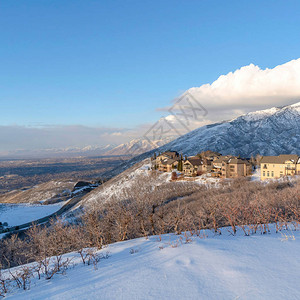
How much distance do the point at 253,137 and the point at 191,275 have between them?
16509 centimetres

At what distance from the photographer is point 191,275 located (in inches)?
179

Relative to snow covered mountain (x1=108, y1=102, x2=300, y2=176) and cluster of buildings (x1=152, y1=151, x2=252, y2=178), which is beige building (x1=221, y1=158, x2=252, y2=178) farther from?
snow covered mountain (x1=108, y1=102, x2=300, y2=176)

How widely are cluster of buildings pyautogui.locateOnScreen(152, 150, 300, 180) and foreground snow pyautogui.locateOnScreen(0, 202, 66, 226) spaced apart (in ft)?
120

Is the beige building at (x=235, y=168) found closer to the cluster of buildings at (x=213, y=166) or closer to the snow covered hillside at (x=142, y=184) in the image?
the cluster of buildings at (x=213, y=166)

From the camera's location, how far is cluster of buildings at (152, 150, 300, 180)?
139ft

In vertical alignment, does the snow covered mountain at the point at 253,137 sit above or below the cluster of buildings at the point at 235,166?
above

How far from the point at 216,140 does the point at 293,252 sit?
147 meters

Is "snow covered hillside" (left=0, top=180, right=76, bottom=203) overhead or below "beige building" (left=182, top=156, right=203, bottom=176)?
below

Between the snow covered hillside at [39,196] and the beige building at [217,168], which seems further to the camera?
the snow covered hillside at [39,196]

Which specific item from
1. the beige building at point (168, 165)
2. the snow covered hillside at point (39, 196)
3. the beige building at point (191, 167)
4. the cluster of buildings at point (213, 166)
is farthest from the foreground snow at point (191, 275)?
the snow covered hillside at point (39, 196)

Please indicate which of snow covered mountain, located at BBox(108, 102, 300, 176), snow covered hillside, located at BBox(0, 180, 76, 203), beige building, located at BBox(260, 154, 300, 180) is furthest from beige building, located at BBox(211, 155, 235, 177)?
snow covered mountain, located at BBox(108, 102, 300, 176)

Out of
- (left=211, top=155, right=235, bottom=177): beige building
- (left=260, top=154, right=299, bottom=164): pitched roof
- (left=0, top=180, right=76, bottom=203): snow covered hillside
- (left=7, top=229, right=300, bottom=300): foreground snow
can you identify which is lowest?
(left=0, top=180, right=76, bottom=203): snow covered hillside

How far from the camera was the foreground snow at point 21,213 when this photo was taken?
5761 cm

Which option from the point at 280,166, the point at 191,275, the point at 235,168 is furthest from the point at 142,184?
the point at 191,275
